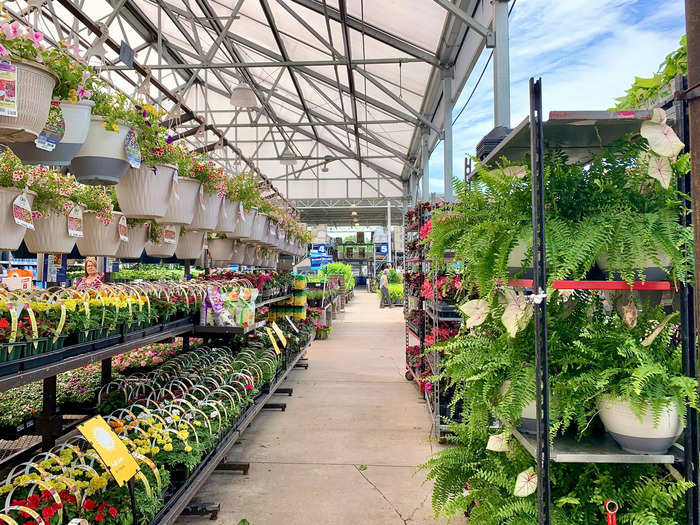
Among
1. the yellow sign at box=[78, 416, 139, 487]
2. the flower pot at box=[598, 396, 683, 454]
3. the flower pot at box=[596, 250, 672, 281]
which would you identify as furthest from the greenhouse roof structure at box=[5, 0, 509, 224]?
the flower pot at box=[598, 396, 683, 454]

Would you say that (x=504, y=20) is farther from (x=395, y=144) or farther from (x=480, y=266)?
(x=395, y=144)

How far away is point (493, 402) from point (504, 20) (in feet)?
14.5

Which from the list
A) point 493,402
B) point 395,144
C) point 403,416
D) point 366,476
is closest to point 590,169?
point 493,402

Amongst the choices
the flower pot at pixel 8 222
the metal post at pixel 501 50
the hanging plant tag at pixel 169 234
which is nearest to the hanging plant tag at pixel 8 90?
the flower pot at pixel 8 222

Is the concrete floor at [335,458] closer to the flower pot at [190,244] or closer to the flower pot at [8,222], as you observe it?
the flower pot at [190,244]

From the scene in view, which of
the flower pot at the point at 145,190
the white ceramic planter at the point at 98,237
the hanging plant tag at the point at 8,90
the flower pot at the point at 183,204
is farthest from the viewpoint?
the white ceramic planter at the point at 98,237

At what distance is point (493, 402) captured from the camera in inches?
66.8

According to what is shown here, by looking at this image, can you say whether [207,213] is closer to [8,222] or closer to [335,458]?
[8,222]

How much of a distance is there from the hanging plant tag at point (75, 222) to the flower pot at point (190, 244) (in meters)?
1.21

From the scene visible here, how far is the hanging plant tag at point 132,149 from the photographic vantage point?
5.72 ft

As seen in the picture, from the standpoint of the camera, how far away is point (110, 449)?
1.70 m

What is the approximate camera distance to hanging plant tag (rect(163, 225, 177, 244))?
3.11 meters

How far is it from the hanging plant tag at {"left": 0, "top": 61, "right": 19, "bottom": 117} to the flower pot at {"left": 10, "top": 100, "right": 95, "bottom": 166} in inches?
10.5

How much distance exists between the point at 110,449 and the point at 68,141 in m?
1.06
